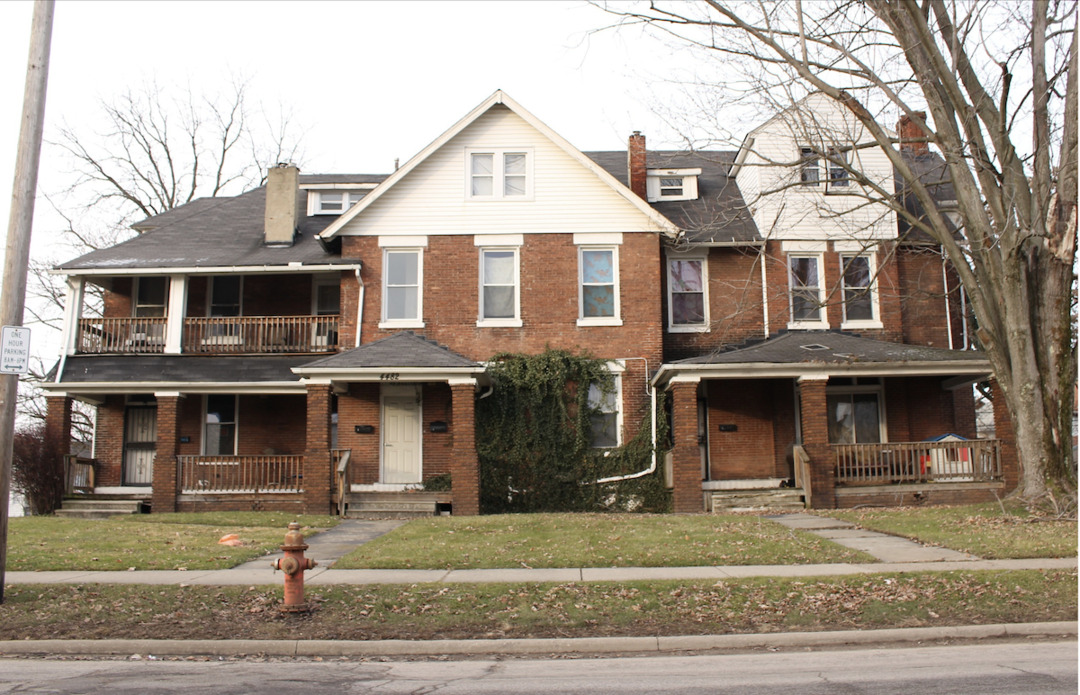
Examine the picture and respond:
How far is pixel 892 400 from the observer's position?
22.1 m

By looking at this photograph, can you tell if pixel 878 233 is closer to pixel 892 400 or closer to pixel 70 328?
pixel 892 400

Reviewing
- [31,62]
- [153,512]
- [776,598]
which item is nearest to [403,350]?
[153,512]

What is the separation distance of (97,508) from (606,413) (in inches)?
462

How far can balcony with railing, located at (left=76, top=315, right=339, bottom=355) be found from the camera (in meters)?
22.7

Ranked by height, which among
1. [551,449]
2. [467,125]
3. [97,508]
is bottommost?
[97,508]

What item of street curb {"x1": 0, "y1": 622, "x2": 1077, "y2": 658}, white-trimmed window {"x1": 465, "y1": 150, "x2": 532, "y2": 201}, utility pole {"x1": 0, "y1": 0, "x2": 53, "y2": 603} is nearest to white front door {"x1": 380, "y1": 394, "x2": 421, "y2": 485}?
white-trimmed window {"x1": 465, "y1": 150, "x2": 532, "y2": 201}

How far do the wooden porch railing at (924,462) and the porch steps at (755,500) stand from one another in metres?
1.00

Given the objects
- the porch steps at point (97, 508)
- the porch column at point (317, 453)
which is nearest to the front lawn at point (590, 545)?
the porch column at point (317, 453)

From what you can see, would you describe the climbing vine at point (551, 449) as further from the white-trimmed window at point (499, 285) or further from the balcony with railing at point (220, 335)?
the balcony with railing at point (220, 335)

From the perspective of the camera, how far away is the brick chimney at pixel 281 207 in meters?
24.2

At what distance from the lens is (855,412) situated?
22.3 metres

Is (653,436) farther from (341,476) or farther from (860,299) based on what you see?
(341,476)

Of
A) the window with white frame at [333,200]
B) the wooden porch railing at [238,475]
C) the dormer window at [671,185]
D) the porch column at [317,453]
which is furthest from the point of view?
the window with white frame at [333,200]

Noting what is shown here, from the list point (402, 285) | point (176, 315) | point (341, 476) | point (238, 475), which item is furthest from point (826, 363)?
point (176, 315)
